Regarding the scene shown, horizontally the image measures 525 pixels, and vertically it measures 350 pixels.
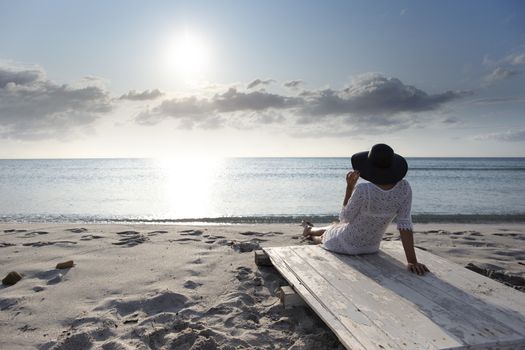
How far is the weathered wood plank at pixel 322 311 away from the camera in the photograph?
2459 mm

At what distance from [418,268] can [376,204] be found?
80 cm

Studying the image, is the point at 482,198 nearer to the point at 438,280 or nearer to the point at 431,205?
the point at 431,205

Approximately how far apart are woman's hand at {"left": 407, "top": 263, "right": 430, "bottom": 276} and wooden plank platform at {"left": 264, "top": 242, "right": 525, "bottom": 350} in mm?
81

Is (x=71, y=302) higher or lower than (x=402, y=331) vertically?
lower

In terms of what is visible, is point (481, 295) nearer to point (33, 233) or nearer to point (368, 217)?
point (368, 217)

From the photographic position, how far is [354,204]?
4.29 metres

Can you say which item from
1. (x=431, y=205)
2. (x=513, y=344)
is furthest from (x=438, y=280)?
(x=431, y=205)

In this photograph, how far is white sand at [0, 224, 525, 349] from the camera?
3209 millimetres

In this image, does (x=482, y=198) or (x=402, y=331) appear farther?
(x=482, y=198)

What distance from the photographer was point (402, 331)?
2582mm

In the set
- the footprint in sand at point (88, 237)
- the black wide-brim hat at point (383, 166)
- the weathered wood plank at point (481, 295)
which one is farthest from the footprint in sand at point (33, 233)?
the weathered wood plank at point (481, 295)

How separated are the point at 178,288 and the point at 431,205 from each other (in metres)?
11.6

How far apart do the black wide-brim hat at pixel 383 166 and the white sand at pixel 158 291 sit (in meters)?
1.63

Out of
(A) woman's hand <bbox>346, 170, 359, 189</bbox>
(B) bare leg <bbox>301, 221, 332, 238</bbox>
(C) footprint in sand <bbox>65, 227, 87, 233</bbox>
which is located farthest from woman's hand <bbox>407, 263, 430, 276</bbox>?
(C) footprint in sand <bbox>65, 227, 87, 233</bbox>
